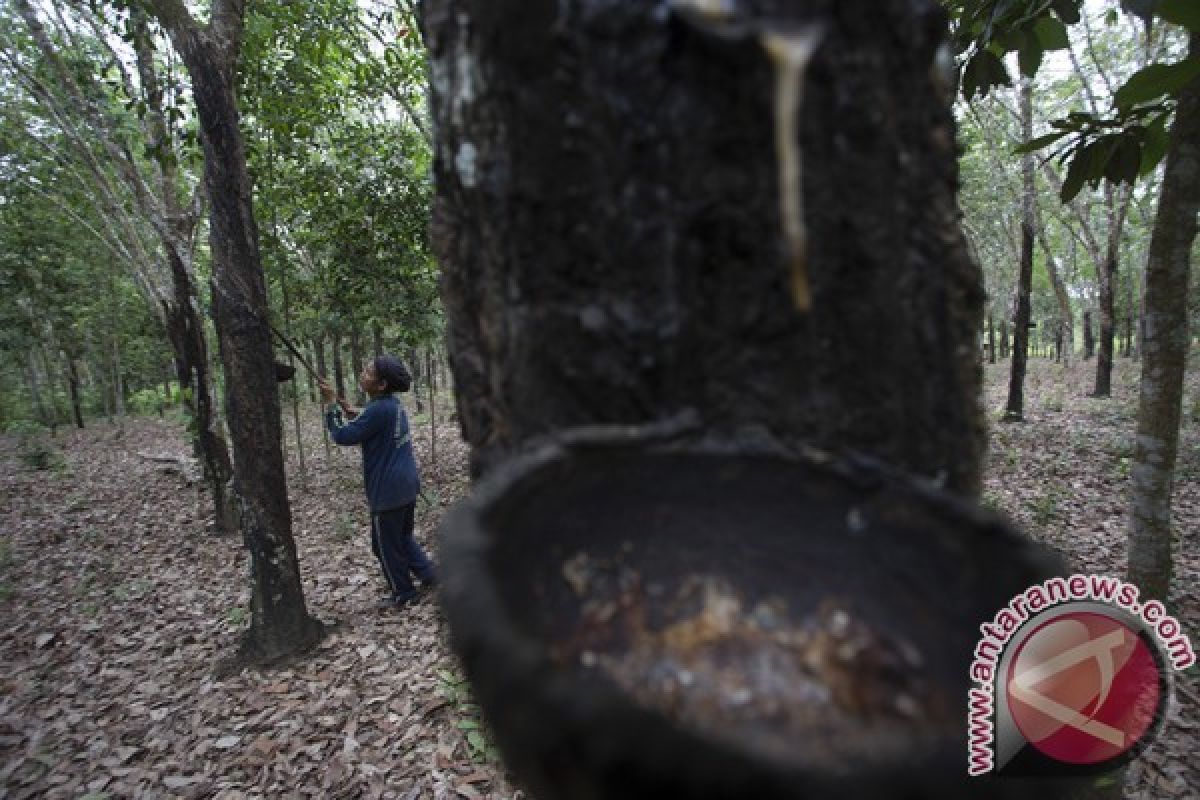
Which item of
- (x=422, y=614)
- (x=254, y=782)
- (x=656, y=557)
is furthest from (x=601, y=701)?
(x=422, y=614)

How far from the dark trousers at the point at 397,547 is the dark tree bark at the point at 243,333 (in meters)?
0.72

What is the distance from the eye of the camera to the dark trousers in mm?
A: 4641

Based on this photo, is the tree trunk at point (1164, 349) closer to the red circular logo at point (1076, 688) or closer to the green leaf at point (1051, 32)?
the green leaf at point (1051, 32)

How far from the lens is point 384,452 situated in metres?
4.59

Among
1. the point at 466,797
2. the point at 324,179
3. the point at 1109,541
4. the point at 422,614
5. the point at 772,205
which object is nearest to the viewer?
the point at 772,205

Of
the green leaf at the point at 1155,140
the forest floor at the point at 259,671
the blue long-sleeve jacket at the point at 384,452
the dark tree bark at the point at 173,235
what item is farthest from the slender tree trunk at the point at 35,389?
the green leaf at the point at 1155,140

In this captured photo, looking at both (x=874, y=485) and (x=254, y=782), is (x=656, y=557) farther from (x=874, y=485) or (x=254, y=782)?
(x=254, y=782)

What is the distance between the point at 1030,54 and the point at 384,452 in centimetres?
483

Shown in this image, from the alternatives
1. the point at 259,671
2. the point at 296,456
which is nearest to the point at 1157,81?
the point at 259,671

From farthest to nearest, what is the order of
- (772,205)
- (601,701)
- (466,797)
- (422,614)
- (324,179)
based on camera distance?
(324,179), (422,614), (466,797), (772,205), (601,701)

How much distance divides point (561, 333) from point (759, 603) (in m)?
0.48

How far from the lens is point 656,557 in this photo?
0.80 meters

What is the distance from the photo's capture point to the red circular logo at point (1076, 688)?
0.97 m

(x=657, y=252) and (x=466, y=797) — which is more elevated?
(x=657, y=252)
